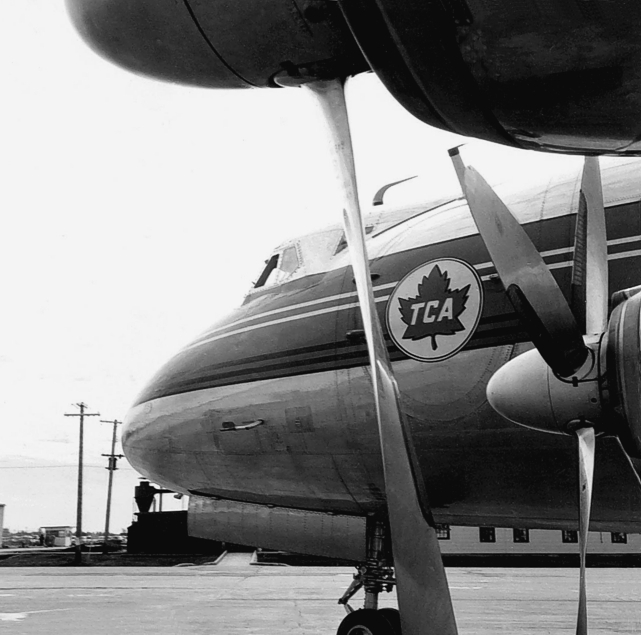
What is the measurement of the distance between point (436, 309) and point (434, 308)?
0.07 ft

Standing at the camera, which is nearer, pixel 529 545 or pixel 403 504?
pixel 403 504

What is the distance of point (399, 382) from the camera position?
7.07 meters

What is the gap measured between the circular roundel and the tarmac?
715 cm

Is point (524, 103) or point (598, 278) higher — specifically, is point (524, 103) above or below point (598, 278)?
below

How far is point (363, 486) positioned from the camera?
300 inches

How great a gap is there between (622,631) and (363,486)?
797 cm

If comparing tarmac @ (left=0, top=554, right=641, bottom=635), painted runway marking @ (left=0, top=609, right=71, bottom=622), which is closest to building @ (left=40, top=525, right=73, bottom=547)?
tarmac @ (left=0, top=554, right=641, bottom=635)

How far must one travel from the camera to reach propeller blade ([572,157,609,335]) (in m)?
5.78

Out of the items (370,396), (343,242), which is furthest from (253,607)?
(370,396)

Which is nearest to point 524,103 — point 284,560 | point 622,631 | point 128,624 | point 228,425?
point 228,425

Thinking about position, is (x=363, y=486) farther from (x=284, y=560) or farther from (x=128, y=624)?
(x=284, y=560)

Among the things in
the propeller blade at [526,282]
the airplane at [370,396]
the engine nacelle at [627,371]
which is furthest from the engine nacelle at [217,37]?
the airplane at [370,396]

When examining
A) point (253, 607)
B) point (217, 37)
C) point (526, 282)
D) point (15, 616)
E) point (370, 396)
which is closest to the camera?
point (217, 37)

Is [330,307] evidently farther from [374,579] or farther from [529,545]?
[529,545]
